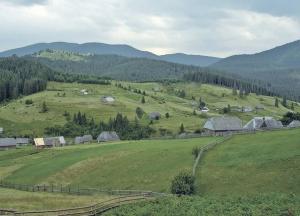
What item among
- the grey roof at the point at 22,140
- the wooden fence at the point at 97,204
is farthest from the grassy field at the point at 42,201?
the grey roof at the point at 22,140

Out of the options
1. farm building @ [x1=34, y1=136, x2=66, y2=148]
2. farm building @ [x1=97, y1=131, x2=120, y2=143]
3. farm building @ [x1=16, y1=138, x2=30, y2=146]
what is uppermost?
farm building @ [x1=97, y1=131, x2=120, y2=143]

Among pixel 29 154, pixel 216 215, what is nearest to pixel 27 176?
pixel 29 154

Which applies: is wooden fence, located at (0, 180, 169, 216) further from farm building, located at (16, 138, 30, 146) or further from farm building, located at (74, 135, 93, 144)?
farm building, located at (16, 138, 30, 146)

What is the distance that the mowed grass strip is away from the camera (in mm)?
60656

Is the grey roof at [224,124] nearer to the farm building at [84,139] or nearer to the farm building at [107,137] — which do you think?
the farm building at [107,137]

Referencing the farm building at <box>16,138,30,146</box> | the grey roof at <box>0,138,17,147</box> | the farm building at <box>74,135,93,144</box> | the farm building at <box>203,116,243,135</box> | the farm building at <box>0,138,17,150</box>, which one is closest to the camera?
the farm building at <box>203,116,243,135</box>

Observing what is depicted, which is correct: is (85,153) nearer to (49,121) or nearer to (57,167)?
(57,167)

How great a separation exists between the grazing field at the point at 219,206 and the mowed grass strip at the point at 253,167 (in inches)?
303

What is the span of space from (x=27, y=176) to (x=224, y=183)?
3881 centimetres

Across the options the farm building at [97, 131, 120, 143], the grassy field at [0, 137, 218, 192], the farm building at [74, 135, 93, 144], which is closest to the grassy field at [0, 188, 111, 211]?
the grassy field at [0, 137, 218, 192]

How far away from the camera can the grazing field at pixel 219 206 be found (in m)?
44.9

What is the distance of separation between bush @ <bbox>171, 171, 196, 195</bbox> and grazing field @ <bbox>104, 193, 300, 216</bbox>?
279 inches

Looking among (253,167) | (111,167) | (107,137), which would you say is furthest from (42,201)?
(107,137)

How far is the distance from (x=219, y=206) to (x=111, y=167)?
3694 centimetres
